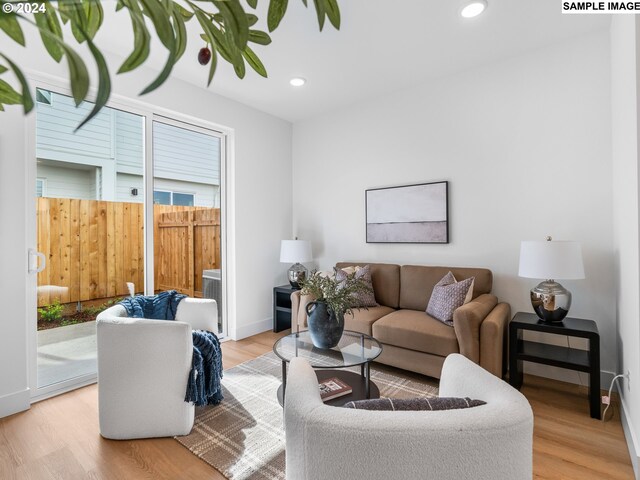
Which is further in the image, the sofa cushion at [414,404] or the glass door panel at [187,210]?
the glass door panel at [187,210]

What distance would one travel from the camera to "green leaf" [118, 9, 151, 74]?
357mm

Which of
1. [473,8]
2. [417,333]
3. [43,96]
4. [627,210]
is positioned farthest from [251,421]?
[473,8]

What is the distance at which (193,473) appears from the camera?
5.62ft

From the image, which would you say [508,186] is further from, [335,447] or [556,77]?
[335,447]

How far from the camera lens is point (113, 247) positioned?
2980mm

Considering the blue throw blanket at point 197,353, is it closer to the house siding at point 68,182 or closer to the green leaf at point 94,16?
the house siding at point 68,182

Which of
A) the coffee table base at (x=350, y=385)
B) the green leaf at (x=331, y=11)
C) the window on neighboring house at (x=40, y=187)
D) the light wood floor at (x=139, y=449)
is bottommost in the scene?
the light wood floor at (x=139, y=449)

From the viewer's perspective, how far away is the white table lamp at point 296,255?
12.8ft

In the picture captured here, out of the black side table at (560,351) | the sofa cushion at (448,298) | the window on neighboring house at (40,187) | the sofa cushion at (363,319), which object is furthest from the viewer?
the sofa cushion at (363,319)

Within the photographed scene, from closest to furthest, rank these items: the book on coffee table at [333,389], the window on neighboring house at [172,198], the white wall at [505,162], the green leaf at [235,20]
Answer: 1. the green leaf at [235,20]
2. the book on coffee table at [333,389]
3. the white wall at [505,162]
4. the window on neighboring house at [172,198]

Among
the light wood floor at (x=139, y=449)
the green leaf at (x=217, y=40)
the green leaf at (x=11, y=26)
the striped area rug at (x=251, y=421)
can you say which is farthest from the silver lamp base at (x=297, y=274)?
the green leaf at (x=11, y=26)

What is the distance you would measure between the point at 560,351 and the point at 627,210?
1152 mm

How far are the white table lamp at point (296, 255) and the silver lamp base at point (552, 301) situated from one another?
90.1 inches

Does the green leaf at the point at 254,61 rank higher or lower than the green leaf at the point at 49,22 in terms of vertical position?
higher
